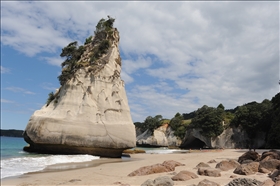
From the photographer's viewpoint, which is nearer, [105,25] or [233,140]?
[105,25]

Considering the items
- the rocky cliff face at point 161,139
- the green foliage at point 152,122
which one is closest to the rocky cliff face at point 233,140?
the rocky cliff face at point 161,139

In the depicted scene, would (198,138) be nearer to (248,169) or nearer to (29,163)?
(29,163)

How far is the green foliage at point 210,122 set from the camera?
5194cm

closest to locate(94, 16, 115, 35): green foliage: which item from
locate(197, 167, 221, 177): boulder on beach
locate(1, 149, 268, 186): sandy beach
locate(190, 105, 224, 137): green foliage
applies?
locate(1, 149, 268, 186): sandy beach

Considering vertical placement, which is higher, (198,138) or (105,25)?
(105,25)

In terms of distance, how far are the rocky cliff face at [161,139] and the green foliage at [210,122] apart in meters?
11.7

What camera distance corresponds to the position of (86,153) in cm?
2497

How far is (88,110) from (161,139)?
44063 mm

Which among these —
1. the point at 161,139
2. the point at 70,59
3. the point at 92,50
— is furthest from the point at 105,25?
the point at 161,139

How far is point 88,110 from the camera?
2558cm

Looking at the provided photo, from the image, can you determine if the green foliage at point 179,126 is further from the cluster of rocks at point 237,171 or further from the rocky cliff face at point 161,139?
the cluster of rocks at point 237,171

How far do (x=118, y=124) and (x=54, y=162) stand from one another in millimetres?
8107

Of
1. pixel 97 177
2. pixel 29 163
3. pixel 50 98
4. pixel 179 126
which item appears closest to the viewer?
pixel 97 177

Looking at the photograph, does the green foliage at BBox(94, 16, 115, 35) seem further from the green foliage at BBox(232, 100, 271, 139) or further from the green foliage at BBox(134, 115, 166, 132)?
the green foliage at BBox(134, 115, 166, 132)
